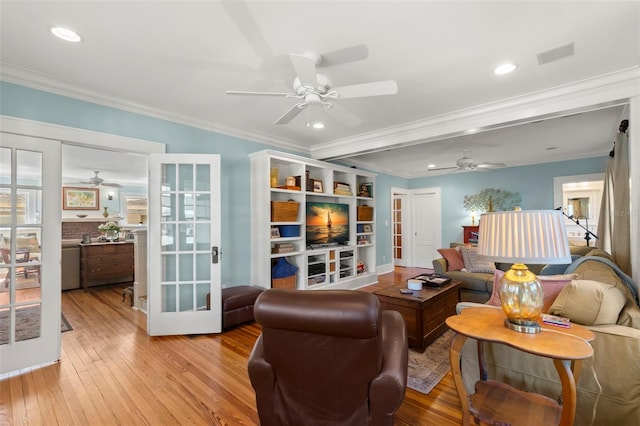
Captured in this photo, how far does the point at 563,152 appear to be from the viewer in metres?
5.45

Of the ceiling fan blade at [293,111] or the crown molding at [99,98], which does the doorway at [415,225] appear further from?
the ceiling fan blade at [293,111]

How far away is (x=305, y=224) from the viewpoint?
469 cm

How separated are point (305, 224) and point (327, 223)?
58 cm

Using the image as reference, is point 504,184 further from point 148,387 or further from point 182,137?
point 148,387

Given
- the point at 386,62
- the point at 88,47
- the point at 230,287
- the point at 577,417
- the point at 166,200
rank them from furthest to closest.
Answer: the point at 230,287 → the point at 166,200 → the point at 386,62 → the point at 88,47 → the point at 577,417

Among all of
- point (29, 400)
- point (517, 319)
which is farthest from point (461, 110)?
point (29, 400)

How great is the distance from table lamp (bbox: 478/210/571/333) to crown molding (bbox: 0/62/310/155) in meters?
3.47

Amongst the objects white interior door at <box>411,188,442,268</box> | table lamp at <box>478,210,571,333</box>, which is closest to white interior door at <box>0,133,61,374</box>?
table lamp at <box>478,210,571,333</box>

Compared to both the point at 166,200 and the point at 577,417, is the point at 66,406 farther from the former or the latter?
the point at 577,417

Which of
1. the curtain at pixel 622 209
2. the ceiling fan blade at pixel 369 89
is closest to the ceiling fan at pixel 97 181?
the ceiling fan blade at pixel 369 89

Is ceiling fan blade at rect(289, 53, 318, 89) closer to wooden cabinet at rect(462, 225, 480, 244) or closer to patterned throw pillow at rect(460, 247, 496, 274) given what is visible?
patterned throw pillow at rect(460, 247, 496, 274)

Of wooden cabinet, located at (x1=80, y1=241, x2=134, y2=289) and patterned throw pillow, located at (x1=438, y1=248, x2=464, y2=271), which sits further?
wooden cabinet, located at (x1=80, y1=241, x2=134, y2=289)

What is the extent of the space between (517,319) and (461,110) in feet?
8.71

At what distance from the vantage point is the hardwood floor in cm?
197
